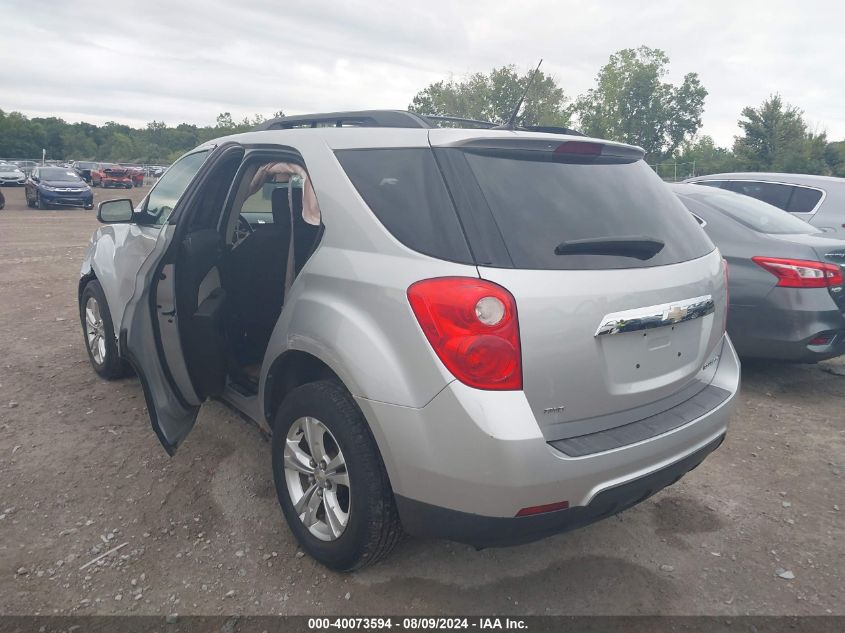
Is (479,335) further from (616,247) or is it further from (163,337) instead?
(163,337)

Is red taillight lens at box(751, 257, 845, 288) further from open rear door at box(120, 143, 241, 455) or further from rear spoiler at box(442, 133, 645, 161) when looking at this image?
open rear door at box(120, 143, 241, 455)

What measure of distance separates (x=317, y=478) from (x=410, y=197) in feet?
3.92

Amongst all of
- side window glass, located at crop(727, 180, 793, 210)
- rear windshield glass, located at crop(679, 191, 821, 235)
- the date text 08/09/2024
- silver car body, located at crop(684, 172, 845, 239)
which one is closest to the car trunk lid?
the date text 08/09/2024

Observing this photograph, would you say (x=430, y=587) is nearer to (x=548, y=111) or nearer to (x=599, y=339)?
(x=599, y=339)

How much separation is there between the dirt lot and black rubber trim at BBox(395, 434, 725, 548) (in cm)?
48

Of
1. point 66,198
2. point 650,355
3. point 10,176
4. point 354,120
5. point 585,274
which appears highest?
point 354,120

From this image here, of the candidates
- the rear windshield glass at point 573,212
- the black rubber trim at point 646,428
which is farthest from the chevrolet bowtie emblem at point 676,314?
the black rubber trim at point 646,428

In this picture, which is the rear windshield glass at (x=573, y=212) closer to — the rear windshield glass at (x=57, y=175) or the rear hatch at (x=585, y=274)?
the rear hatch at (x=585, y=274)

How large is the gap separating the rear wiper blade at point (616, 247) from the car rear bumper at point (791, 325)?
2703 millimetres

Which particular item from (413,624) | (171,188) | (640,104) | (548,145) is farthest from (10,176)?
(640,104)

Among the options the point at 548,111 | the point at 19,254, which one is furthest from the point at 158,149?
the point at 19,254

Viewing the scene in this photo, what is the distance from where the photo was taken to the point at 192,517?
2.99 metres

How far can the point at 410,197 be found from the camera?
2301mm

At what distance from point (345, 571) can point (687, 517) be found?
1.72m
